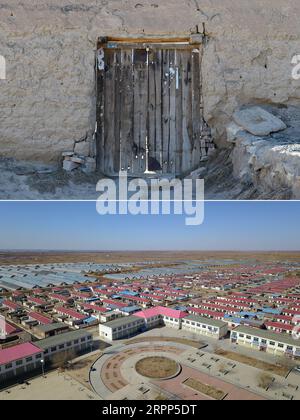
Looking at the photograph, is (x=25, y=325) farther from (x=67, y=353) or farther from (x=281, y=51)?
(x=281, y=51)

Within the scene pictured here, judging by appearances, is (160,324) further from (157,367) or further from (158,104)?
(158,104)

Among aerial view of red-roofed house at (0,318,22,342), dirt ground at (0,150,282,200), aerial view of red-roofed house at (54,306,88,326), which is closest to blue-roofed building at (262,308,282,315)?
dirt ground at (0,150,282,200)

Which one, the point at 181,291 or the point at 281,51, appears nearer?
the point at 181,291

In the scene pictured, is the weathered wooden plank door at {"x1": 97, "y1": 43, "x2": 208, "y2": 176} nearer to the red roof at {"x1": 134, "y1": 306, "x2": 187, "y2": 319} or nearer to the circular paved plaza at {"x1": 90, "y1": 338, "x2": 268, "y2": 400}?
the red roof at {"x1": 134, "y1": 306, "x2": 187, "y2": 319}

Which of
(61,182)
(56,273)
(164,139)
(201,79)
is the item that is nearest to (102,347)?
(56,273)

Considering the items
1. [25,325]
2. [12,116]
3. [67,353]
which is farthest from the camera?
[12,116]

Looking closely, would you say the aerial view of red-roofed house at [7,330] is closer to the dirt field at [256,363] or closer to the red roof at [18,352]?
the red roof at [18,352]
